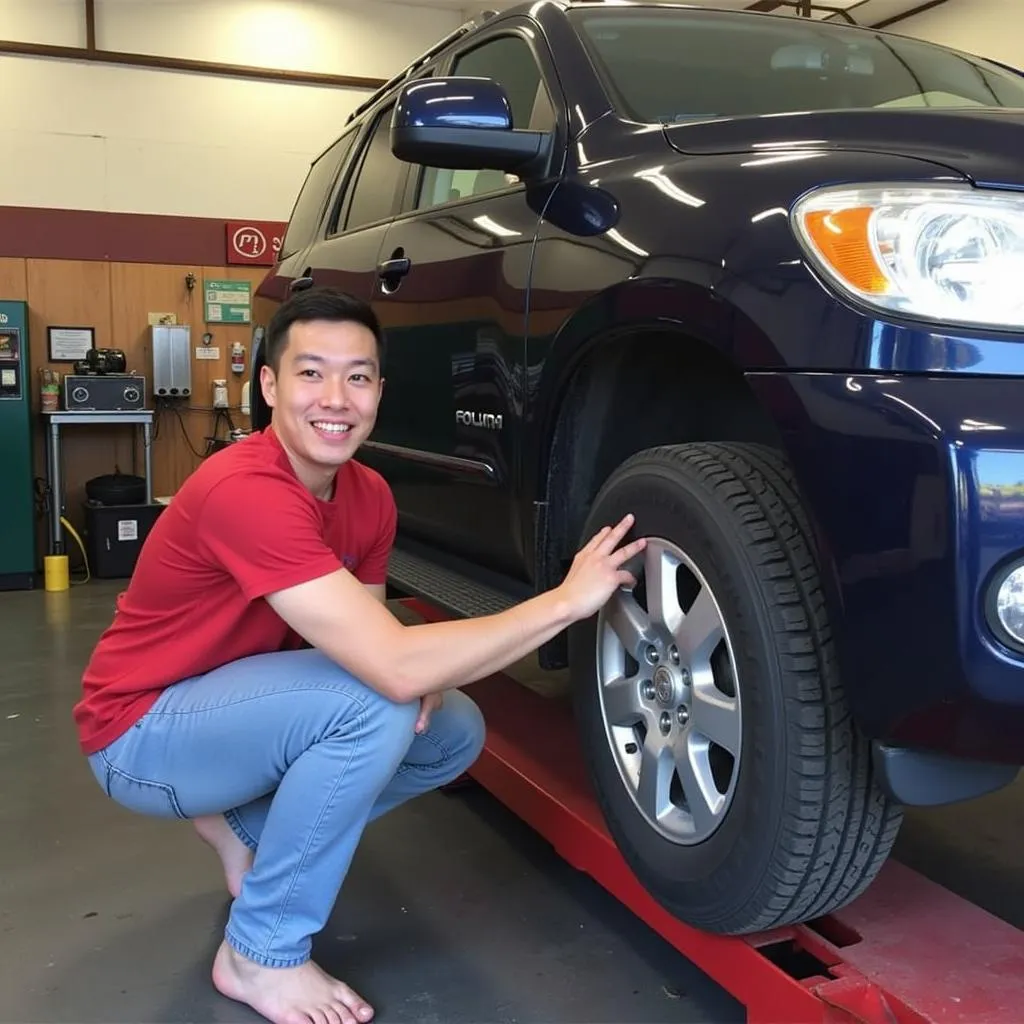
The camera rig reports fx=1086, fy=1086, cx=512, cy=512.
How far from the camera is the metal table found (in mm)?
5730

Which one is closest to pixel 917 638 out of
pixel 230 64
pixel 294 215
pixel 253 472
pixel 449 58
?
pixel 253 472

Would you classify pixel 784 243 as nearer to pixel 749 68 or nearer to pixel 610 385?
pixel 610 385

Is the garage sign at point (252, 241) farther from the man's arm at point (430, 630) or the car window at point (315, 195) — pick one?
the man's arm at point (430, 630)

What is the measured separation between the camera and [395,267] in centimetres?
249

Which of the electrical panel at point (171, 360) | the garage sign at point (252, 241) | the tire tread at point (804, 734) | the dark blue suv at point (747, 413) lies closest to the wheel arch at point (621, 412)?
the dark blue suv at point (747, 413)

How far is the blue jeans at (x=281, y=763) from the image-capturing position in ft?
5.24

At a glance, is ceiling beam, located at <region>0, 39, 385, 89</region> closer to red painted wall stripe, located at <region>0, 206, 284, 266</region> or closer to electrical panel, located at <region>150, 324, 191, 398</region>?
red painted wall stripe, located at <region>0, 206, 284, 266</region>

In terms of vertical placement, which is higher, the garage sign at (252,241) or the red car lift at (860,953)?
the garage sign at (252,241)

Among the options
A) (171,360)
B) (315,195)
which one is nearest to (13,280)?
(171,360)

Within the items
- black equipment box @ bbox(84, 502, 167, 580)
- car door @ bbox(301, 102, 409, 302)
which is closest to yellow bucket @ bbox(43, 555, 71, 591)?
black equipment box @ bbox(84, 502, 167, 580)

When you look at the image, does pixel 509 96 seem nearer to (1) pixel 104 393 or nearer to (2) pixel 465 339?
(2) pixel 465 339

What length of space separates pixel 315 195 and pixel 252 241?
3.10 meters

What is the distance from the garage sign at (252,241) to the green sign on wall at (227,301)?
15 cm

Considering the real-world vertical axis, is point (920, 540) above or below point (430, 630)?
above
